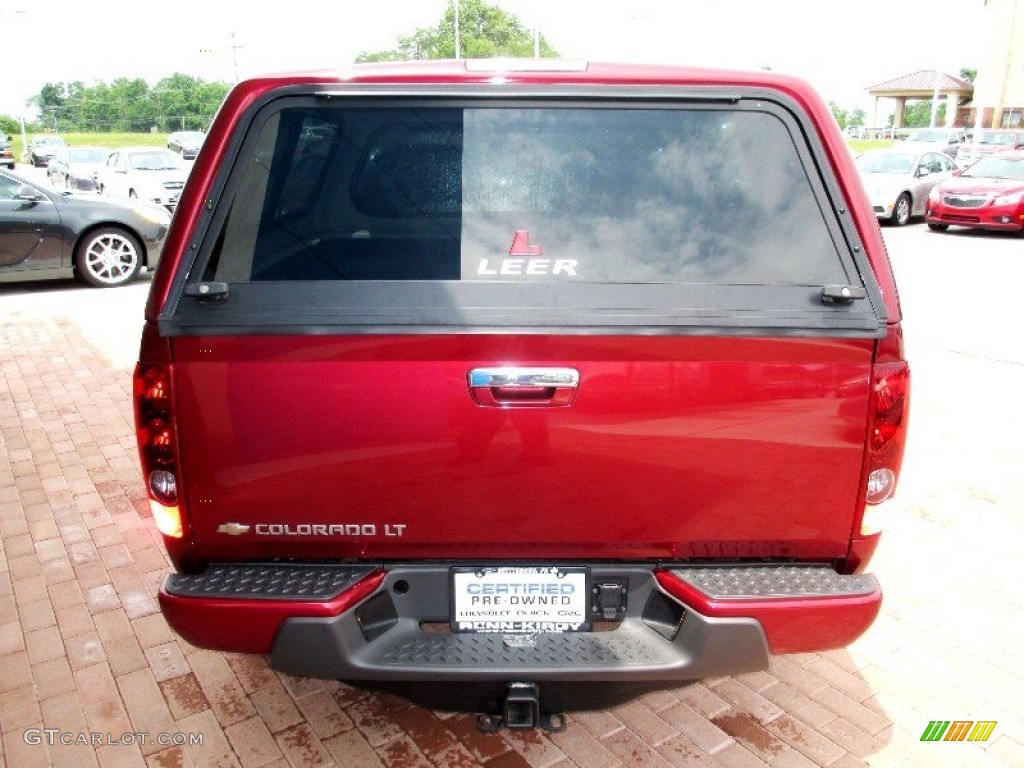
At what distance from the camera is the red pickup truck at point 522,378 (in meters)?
2.22

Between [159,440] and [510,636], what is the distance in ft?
3.60

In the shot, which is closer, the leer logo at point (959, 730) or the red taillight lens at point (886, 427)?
the red taillight lens at point (886, 427)

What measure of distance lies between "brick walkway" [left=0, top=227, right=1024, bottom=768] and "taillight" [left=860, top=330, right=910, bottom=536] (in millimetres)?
974

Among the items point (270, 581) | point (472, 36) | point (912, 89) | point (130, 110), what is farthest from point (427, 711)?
point (912, 89)

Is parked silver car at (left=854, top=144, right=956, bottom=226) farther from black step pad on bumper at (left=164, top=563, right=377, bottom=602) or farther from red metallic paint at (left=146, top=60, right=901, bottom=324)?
black step pad on bumper at (left=164, top=563, right=377, bottom=602)

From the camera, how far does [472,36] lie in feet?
259

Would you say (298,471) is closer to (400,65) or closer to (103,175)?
(400,65)

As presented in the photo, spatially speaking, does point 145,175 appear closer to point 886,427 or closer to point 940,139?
point 886,427

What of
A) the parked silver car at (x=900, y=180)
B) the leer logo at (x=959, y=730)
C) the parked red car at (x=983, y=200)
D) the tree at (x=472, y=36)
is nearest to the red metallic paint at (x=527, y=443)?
the leer logo at (x=959, y=730)

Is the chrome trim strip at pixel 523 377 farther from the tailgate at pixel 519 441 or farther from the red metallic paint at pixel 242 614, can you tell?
the red metallic paint at pixel 242 614

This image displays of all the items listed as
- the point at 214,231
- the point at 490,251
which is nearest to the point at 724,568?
the point at 490,251

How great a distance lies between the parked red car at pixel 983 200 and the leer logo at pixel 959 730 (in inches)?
624

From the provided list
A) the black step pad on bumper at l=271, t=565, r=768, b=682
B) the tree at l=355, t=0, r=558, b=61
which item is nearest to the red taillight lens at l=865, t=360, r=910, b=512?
the black step pad on bumper at l=271, t=565, r=768, b=682

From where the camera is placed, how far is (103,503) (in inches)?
186
